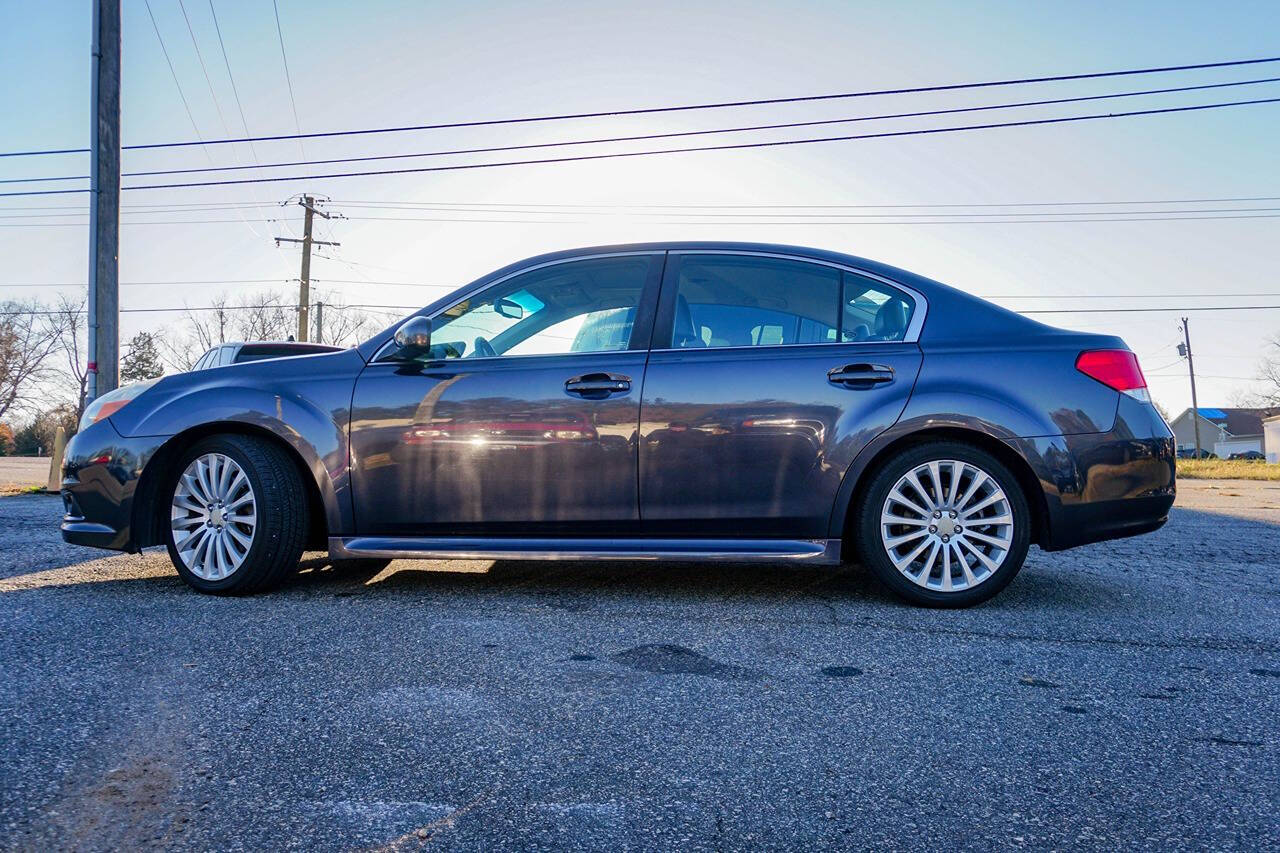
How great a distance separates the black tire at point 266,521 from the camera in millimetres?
4039

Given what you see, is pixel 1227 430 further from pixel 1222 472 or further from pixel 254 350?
pixel 254 350

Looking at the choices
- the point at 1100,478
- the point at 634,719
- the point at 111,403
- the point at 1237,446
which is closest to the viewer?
the point at 634,719

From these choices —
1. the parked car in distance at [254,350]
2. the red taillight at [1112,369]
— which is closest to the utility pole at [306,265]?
the parked car in distance at [254,350]

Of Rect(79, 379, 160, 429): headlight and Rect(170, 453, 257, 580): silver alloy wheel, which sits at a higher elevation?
Rect(79, 379, 160, 429): headlight

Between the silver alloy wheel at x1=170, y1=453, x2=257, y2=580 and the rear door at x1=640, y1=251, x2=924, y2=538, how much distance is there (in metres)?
1.86

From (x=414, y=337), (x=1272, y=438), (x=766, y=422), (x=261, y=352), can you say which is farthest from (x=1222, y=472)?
(x=1272, y=438)

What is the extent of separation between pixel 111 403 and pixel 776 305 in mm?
3315

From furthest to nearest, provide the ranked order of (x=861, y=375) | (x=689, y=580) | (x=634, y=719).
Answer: (x=689, y=580) < (x=861, y=375) < (x=634, y=719)

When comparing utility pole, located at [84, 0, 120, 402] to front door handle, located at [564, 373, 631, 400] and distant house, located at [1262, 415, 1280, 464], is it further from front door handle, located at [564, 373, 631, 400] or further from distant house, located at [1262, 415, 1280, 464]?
distant house, located at [1262, 415, 1280, 464]

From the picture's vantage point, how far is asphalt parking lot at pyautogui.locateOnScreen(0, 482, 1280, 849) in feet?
5.85

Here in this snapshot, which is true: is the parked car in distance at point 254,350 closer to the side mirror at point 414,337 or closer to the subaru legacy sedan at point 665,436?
the subaru legacy sedan at point 665,436

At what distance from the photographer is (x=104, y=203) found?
1045 centimetres

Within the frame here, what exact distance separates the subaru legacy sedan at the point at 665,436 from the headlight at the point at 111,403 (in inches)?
2.8

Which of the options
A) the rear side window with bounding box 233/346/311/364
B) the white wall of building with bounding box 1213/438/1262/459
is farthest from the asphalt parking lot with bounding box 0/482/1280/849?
the white wall of building with bounding box 1213/438/1262/459
